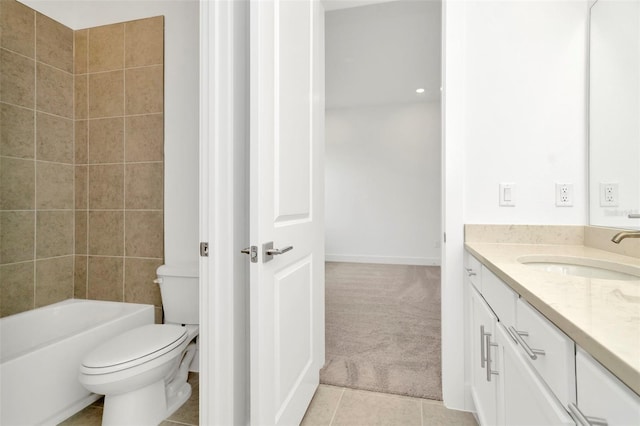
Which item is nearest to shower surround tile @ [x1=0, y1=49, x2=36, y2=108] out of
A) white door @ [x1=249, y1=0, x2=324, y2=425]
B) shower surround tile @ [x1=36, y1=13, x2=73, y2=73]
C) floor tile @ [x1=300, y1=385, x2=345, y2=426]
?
shower surround tile @ [x1=36, y1=13, x2=73, y2=73]

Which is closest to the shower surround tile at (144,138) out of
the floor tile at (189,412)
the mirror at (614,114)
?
the floor tile at (189,412)

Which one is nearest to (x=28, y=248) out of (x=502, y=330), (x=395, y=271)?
(x=502, y=330)

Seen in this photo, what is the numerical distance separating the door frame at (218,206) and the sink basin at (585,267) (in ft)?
3.57

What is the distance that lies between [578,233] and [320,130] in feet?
4.75

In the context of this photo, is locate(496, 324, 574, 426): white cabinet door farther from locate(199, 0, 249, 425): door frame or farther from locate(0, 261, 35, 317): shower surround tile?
locate(0, 261, 35, 317): shower surround tile

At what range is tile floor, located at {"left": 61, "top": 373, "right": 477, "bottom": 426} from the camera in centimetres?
146

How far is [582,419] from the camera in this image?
1.59ft

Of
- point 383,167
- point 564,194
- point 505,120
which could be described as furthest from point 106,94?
point 383,167

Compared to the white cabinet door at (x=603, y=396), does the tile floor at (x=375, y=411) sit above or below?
below

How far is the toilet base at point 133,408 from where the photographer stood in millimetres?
1377

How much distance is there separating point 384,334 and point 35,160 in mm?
2729

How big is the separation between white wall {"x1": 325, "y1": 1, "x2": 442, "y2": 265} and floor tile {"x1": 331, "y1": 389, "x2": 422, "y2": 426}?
3629mm

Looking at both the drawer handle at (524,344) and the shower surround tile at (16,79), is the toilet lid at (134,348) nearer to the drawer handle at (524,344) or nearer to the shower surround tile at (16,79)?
the drawer handle at (524,344)

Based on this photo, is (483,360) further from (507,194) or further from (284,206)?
(284,206)
